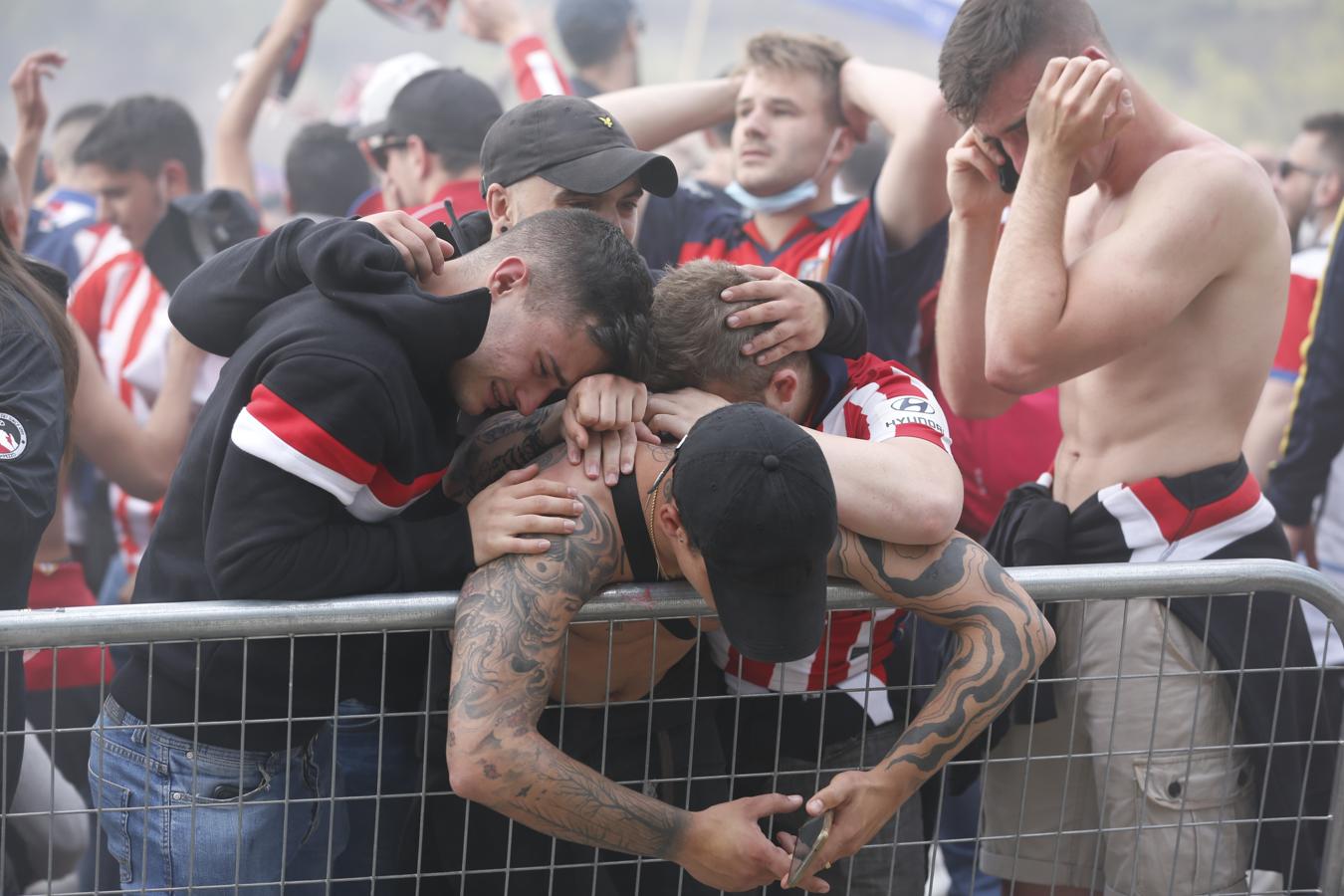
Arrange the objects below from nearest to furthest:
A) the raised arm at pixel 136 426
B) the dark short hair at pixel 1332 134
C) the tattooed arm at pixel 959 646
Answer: the tattooed arm at pixel 959 646 < the raised arm at pixel 136 426 < the dark short hair at pixel 1332 134

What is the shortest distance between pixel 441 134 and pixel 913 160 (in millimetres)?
1592

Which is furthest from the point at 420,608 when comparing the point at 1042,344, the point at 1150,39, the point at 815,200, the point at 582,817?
the point at 1150,39

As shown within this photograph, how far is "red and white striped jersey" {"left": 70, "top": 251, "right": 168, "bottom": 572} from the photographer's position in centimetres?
446

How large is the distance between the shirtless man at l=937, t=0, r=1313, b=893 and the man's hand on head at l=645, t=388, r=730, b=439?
0.63 m

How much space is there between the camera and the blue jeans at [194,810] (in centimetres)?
200

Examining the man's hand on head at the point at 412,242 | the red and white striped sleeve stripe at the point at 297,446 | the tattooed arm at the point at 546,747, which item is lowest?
the tattooed arm at the point at 546,747

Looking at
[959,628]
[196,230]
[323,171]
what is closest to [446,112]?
[196,230]

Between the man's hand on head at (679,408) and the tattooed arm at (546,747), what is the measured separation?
221 millimetres

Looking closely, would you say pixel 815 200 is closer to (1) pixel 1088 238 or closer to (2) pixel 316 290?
(1) pixel 1088 238

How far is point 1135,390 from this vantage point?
2.49m

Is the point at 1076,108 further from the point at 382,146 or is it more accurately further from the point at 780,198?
the point at 382,146

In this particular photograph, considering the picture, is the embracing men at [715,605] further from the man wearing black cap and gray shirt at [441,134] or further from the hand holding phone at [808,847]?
the man wearing black cap and gray shirt at [441,134]

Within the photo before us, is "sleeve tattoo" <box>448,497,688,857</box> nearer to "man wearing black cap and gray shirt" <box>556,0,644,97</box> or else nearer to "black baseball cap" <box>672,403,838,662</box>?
"black baseball cap" <box>672,403,838,662</box>

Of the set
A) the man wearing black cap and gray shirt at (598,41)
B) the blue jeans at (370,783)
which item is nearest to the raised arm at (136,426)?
the blue jeans at (370,783)
